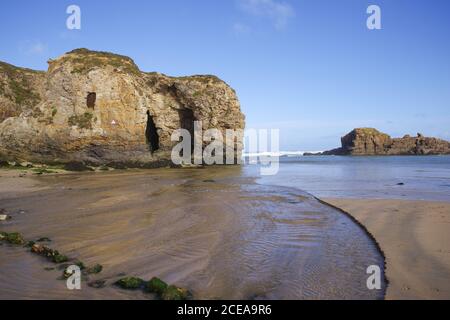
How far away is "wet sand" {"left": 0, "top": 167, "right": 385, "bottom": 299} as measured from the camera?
4750 mm

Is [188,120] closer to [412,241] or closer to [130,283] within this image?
[412,241]

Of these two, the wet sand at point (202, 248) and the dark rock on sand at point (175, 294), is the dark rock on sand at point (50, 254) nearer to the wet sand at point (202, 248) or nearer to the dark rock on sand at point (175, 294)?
the wet sand at point (202, 248)

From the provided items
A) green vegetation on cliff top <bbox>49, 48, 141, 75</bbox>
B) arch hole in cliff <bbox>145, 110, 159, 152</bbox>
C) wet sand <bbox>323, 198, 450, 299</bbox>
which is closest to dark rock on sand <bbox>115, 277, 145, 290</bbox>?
wet sand <bbox>323, 198, 450, 299</bbox>

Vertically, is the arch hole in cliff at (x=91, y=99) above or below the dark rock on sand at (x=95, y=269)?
above

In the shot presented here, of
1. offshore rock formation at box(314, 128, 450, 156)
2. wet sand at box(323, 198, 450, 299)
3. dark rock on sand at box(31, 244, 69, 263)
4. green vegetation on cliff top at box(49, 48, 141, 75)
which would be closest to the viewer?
A: wet sand at box(323, 198, 450, 299)

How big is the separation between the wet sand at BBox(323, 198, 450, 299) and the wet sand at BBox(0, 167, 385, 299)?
364 mm

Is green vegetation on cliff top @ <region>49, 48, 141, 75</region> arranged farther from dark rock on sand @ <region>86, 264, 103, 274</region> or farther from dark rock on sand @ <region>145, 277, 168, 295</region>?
dark rock on sand @ <region>145, 277, 168, 295</region>

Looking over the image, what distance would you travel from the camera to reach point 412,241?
6.87 meters

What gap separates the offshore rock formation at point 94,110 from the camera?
111 ft

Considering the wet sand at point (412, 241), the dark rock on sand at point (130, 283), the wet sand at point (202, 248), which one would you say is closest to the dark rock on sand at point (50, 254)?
the wet sand at point (202, 248)

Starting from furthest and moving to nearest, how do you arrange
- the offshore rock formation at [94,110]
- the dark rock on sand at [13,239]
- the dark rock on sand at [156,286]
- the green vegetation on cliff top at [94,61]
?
1. the green vegetation on cliff top at [94,61]
2. the offshore rock formation at [94,110]
3. the dark rock on sand at [13,239]
4. the dark rock on sand at [156,286]

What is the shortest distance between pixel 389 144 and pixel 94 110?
106275mm

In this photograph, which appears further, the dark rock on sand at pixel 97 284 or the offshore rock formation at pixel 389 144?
the offshore rock formation at pixel 389 144

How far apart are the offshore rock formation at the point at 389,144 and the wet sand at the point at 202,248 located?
115m
